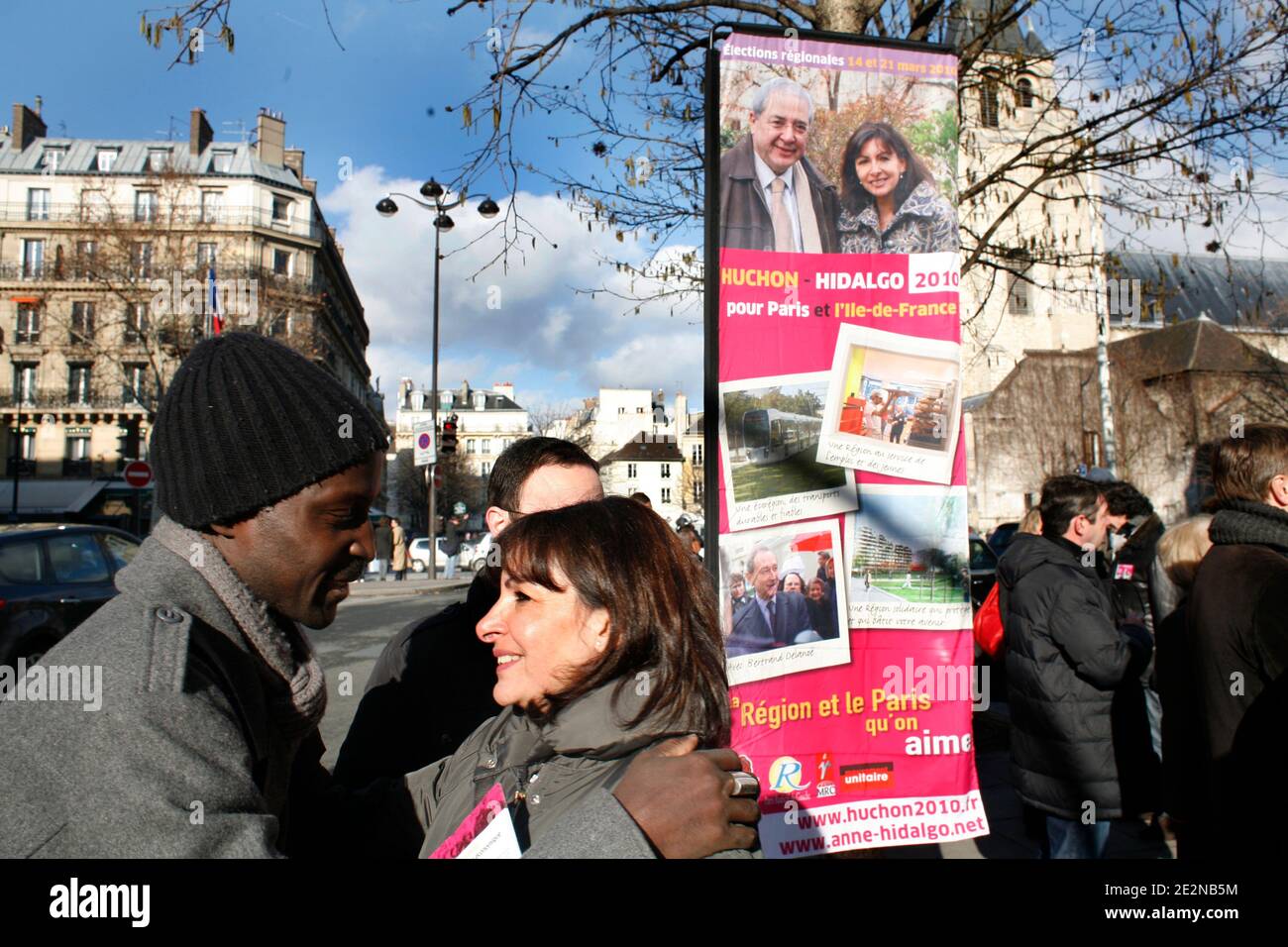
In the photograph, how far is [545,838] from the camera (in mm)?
1242

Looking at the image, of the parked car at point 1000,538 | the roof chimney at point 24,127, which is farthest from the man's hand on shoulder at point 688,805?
the roof chimney at point 24,127

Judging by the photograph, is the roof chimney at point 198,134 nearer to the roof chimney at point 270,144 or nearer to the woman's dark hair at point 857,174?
the roof chimney at point 270,144

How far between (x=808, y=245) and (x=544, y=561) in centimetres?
221

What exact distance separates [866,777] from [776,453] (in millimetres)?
1313

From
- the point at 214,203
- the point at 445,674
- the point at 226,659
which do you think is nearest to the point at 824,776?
the point at 445,674

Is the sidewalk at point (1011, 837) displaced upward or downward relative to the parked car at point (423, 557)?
upward

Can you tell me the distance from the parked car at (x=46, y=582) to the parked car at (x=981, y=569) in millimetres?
11519

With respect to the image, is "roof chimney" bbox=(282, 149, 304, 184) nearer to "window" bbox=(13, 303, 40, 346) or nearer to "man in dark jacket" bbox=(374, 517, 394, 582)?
"window" bbox=(13, 303, 40, 346)

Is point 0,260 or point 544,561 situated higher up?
point 0,260

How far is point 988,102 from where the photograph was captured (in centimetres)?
724

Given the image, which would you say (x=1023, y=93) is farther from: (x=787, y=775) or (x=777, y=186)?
(x=787, y=775)

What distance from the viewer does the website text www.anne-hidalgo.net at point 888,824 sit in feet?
10.3
